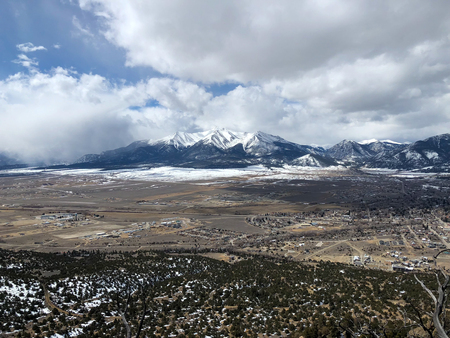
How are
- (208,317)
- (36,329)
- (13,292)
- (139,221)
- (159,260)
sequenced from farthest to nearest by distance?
(139,221)
(159,260)
(13,292)
(208,317)
(36,329)

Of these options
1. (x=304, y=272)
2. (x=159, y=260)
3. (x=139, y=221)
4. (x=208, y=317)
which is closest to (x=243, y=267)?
(x=304, y=272)

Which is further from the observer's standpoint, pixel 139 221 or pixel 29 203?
pixel 29 203

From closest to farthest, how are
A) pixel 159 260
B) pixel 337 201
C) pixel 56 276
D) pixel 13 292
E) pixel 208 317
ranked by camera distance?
pixel 208 317 → pixel 13 292 → pixel 56 276 → pixel 159 260 → pixel 337 201

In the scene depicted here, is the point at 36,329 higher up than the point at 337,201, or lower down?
higher up

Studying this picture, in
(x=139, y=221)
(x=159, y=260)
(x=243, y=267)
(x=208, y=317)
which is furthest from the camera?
(x=139, y=221)

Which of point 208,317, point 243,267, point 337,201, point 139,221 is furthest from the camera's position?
point 337,201

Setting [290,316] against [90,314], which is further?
[90,314]

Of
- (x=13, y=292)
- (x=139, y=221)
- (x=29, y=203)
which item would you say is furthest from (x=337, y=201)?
(x=29, y=203)

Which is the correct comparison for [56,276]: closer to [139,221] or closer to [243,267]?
[243,267]

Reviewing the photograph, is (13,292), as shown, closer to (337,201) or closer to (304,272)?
(304,272)
